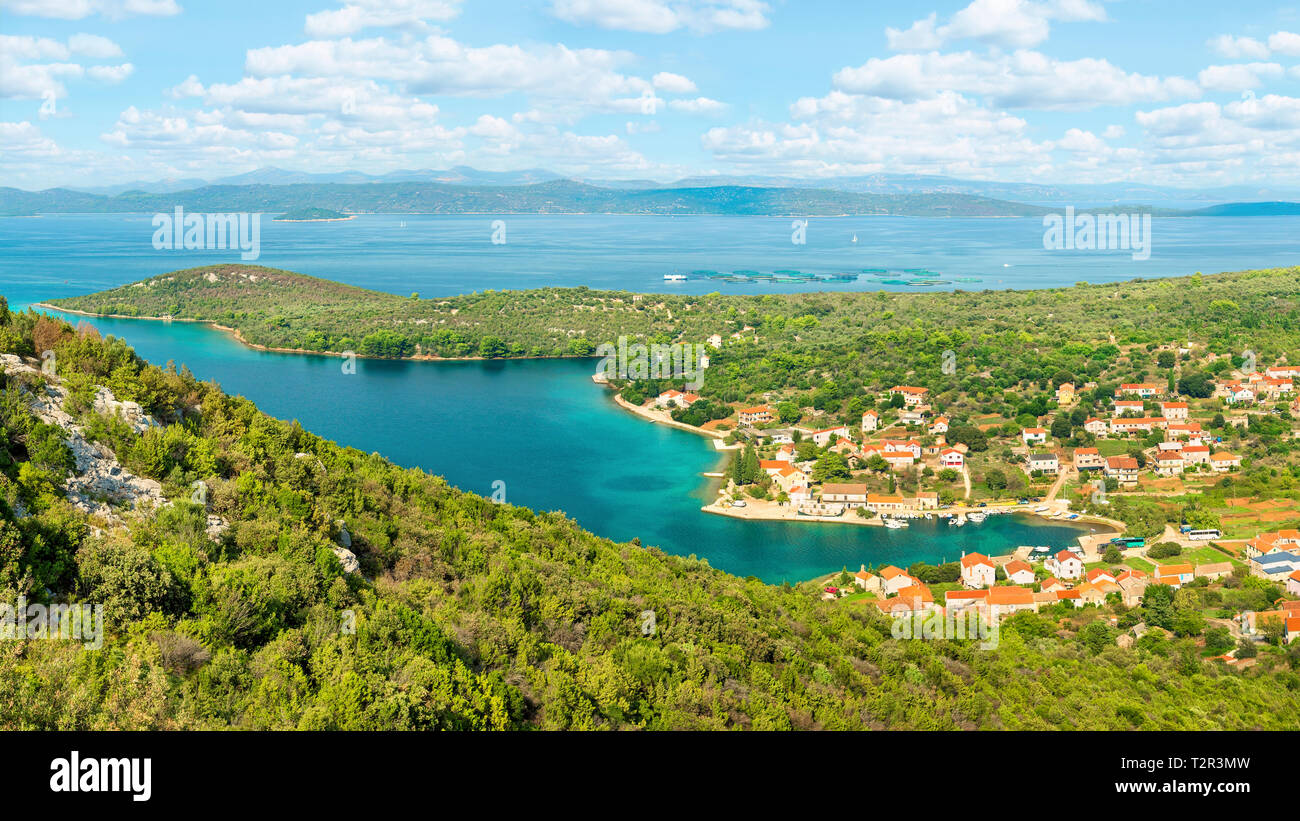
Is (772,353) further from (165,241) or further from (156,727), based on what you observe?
(165,241)

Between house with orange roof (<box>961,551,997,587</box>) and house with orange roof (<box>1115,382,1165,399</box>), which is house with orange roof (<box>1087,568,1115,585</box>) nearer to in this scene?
house with orange roof (<box>961,551,997,587</box>)

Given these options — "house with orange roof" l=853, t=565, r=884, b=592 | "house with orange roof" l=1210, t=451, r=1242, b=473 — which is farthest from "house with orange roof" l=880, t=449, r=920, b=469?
"house with orange roof" l=1210, t=451, r=1242, b=473

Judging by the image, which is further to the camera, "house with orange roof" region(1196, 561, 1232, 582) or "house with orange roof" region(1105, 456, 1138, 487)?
"house with orange roof" region(1105, 456, 1138, 487)

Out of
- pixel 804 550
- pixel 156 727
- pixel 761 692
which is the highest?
pixel 156 727

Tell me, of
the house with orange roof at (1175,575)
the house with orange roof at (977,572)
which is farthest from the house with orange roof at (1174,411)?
the house with orange roof at (977,572)

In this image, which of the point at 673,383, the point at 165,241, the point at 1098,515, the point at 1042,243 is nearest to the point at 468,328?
the point at 673,383

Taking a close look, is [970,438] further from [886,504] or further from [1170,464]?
[886,504]

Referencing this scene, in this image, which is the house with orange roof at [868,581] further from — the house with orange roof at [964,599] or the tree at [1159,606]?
the tree at [1159,606]
